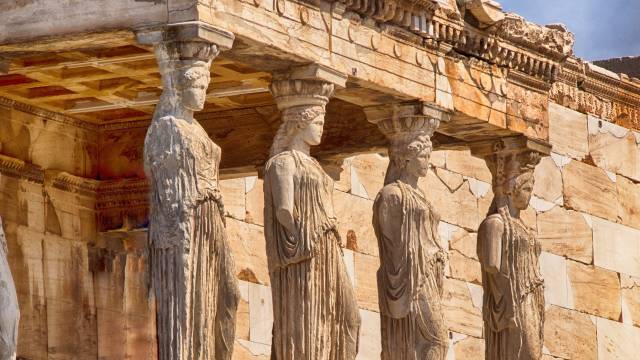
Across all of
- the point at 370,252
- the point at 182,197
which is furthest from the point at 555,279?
the point at 182,197

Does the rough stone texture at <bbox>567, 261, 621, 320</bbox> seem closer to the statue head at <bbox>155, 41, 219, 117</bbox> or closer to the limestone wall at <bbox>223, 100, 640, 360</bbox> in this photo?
the limestone wall at <bbox>223, 100, 640, 360</bbox>

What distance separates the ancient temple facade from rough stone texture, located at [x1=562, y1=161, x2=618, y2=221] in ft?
0.79

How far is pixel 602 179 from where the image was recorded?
2775cm

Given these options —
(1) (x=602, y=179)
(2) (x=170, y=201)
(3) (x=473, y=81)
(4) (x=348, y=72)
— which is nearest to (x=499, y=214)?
(3) (x=473, y=81)

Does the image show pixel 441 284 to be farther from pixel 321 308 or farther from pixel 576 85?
pixel 576 85

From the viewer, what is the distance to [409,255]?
20.2 meters

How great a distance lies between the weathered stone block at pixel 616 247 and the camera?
1085 inches

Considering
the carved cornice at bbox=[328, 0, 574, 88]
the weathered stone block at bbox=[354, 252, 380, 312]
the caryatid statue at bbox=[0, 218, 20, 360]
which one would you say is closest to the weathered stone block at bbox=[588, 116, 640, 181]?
the weathered stone block at bbox=[354, 252, 380, 312]

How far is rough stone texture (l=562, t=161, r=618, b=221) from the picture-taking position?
89.6ft

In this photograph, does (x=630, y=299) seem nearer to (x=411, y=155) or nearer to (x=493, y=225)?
(x=493, y=225)

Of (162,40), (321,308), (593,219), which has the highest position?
(593,219)

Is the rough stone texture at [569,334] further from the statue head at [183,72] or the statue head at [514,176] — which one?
the statue head at [183,72]

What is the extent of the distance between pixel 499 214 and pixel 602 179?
20.3 ft

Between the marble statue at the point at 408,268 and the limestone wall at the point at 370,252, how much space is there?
2.39 m
